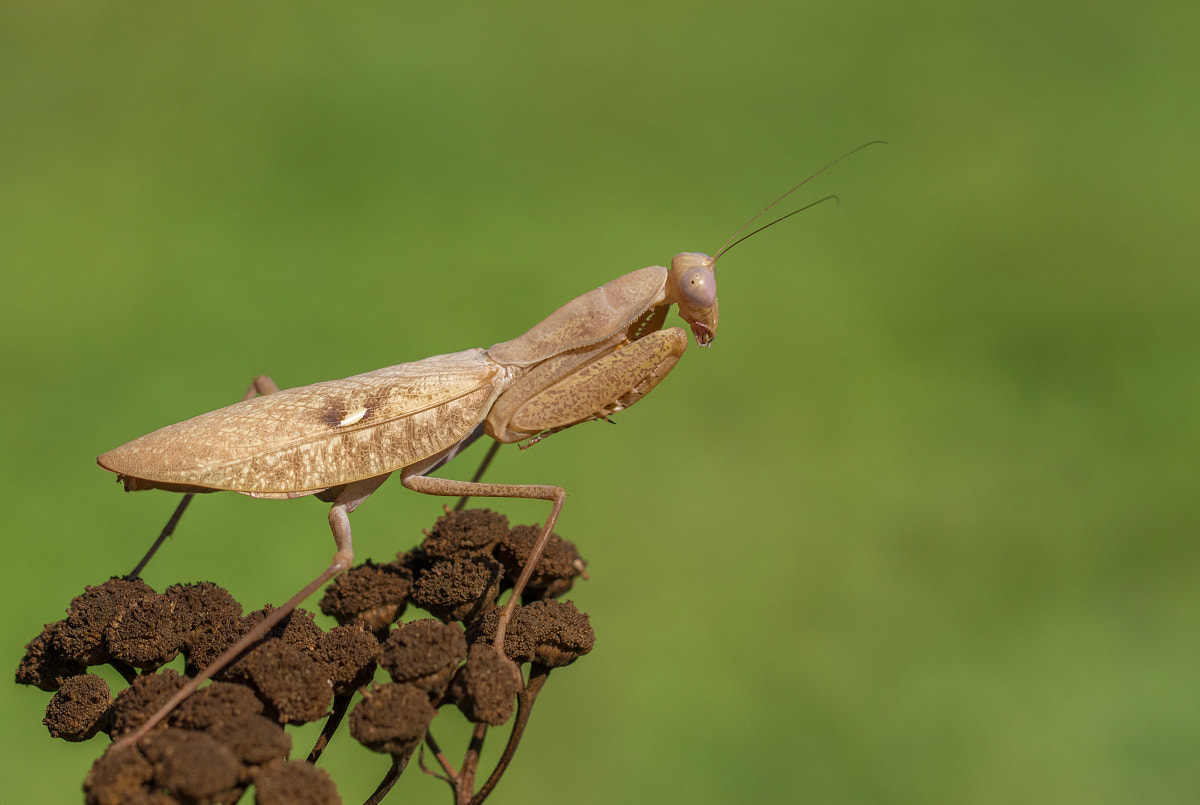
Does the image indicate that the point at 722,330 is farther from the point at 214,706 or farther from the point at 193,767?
the point at 193,767

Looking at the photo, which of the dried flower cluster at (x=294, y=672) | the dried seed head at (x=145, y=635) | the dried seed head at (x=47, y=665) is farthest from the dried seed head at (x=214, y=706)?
the dried seed head at (x=47, y=665)

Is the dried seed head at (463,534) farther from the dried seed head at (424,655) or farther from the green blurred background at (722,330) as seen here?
the green blurred background at (722,330)

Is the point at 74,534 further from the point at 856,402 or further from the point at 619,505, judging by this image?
the point at 856,402

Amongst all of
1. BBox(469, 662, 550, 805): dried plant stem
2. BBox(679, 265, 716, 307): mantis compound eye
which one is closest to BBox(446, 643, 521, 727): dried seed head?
BBox(469, 662, 550, 805): dried plant stem

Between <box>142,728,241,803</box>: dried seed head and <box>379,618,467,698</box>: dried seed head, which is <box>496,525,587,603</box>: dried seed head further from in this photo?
<box>142,728,241,803</box>: dried seed head

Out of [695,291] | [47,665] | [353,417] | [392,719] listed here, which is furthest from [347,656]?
[695,291]
